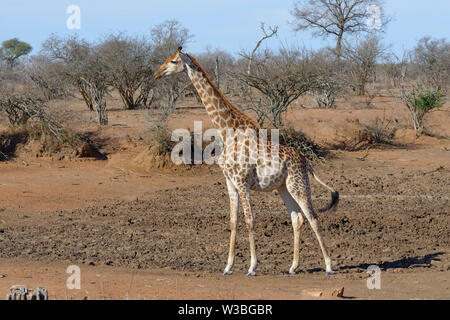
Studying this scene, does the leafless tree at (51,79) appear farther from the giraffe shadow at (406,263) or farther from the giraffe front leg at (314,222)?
the giraffe shadow at (406,263)

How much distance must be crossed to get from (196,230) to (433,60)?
2709cm

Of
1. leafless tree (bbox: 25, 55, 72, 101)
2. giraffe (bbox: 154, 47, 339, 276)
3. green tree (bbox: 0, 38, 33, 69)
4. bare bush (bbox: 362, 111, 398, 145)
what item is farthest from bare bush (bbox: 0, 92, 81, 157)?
green tree (bbox: 0, 38, 33, 69)

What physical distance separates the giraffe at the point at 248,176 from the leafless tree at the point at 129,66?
554 inches

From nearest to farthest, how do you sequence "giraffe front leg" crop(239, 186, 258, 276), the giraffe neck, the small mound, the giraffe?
1. "giraffe front leg" crop(239, 186, 258, 276)
2. the giraffe
3. the giraffe neck
4. the small mound

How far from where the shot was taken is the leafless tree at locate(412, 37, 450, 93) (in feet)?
92.2

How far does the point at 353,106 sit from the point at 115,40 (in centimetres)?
961

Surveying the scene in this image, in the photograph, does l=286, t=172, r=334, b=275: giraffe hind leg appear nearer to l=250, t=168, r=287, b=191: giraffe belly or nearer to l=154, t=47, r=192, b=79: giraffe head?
l=250, t=168, r=287, b=191: giraffe belly

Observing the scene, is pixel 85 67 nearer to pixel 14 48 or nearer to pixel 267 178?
pixel 267 178

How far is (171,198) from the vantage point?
12156 mm

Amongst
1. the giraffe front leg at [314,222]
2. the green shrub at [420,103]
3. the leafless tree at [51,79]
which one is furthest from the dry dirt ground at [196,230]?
the leafless tree at [51,79]

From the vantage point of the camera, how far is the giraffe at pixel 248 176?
24.0ft

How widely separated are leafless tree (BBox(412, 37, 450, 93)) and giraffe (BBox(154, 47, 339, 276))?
68.7 feet

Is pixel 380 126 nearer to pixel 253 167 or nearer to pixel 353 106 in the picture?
pixel 353 106
